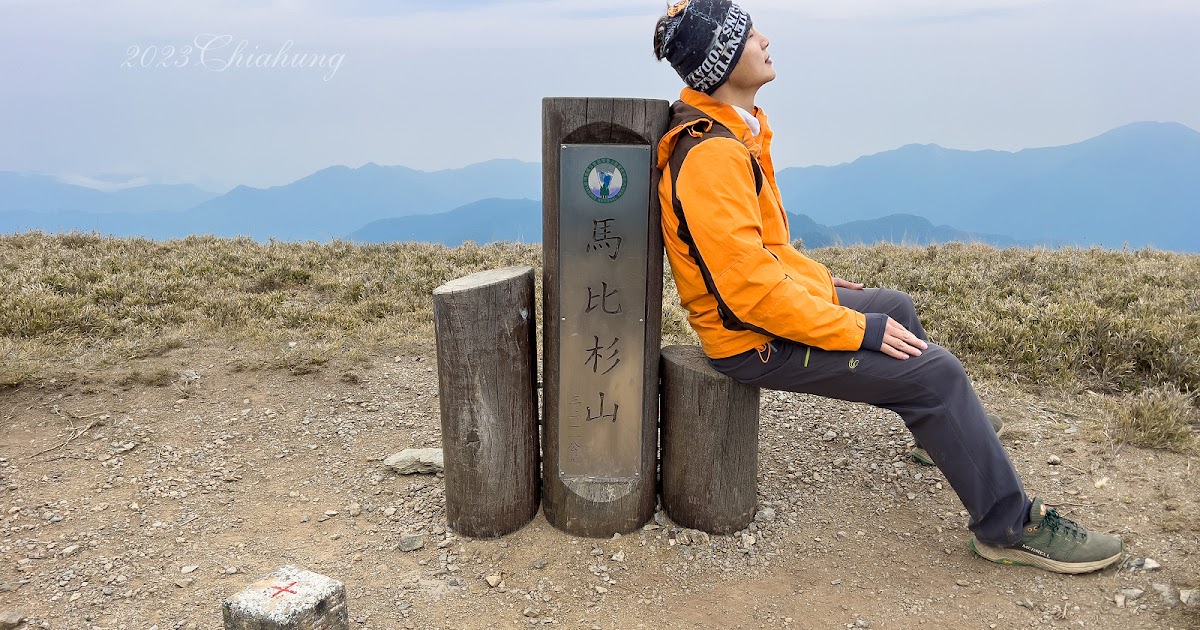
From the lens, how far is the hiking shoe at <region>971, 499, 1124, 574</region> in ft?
11.0

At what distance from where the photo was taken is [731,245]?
9.72 ft

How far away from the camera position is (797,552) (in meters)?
3.64

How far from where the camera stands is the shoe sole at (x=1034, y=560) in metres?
3.35

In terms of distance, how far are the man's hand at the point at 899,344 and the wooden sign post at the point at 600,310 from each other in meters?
0.93

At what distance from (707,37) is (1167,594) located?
2.90 metres

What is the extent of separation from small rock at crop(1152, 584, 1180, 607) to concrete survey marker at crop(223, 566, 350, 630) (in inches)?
126

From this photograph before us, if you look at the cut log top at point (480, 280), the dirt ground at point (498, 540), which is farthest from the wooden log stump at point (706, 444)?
the cut log top at point (480, 280)

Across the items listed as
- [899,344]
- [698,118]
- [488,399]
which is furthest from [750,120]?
[488,399]

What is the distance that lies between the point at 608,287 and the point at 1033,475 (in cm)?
260

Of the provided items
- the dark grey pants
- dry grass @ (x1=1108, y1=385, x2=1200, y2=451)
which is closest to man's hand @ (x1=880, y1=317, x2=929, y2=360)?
the dark grey pants

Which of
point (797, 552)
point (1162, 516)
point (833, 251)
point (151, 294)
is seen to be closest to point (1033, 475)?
point (1162, 516)

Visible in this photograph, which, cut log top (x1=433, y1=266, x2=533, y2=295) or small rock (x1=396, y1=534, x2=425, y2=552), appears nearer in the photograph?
cut log top (x1=433, y1=266, x2=533, y2=295)

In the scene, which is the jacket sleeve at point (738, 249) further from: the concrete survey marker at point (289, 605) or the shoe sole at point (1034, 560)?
the concrete survey marker at point (289, 605)

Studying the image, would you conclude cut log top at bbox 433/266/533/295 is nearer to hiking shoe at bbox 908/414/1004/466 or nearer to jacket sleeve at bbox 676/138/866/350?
jacket sleeve at bbox 676/138/866/350
